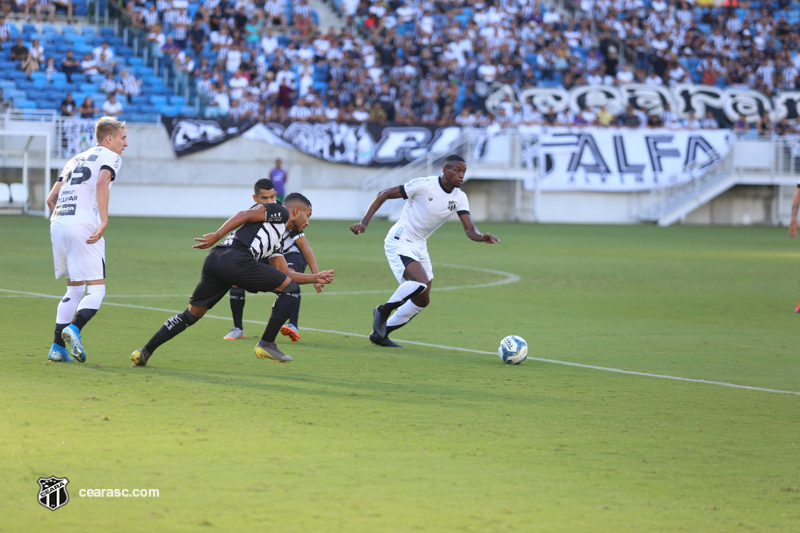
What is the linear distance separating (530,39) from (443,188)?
32.8 metres

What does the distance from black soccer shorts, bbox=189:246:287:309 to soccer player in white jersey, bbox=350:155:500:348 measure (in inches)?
78.9

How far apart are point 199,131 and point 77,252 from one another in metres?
28.9

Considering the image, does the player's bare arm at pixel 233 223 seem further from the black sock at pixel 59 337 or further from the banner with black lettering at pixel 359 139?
the banner with black lettering at pixel 359 139

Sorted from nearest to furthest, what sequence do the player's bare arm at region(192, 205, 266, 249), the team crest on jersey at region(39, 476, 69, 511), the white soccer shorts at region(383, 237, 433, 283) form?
the team crest on jersey at region(39, 476, 69, 511) < the player's bare arm at region(192, 205, 266, 249) < the white soccer shorts at region(383, 237, 433, 283)

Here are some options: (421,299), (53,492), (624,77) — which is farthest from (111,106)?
(53,492)

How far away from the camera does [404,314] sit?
33.1 feet

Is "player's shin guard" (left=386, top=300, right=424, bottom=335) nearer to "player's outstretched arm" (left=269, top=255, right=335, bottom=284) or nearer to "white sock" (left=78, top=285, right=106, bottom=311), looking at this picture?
"player's outstretched arm" (left=269, top=255, right=335, bottom=284)

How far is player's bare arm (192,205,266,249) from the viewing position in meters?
7.82

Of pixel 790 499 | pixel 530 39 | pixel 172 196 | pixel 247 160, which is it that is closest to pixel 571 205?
Answer: pixel 530 39

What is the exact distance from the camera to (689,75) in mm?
42312

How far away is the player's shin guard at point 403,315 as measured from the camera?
10.1m

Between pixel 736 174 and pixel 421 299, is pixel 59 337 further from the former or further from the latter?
pixel 736 174

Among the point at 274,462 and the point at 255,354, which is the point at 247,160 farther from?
the point at 274,462

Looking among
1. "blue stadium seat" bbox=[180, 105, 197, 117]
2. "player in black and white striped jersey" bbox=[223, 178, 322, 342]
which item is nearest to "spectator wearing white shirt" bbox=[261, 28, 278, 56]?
"blue stadium seat" bbox=[180, 105, 197, 117]
